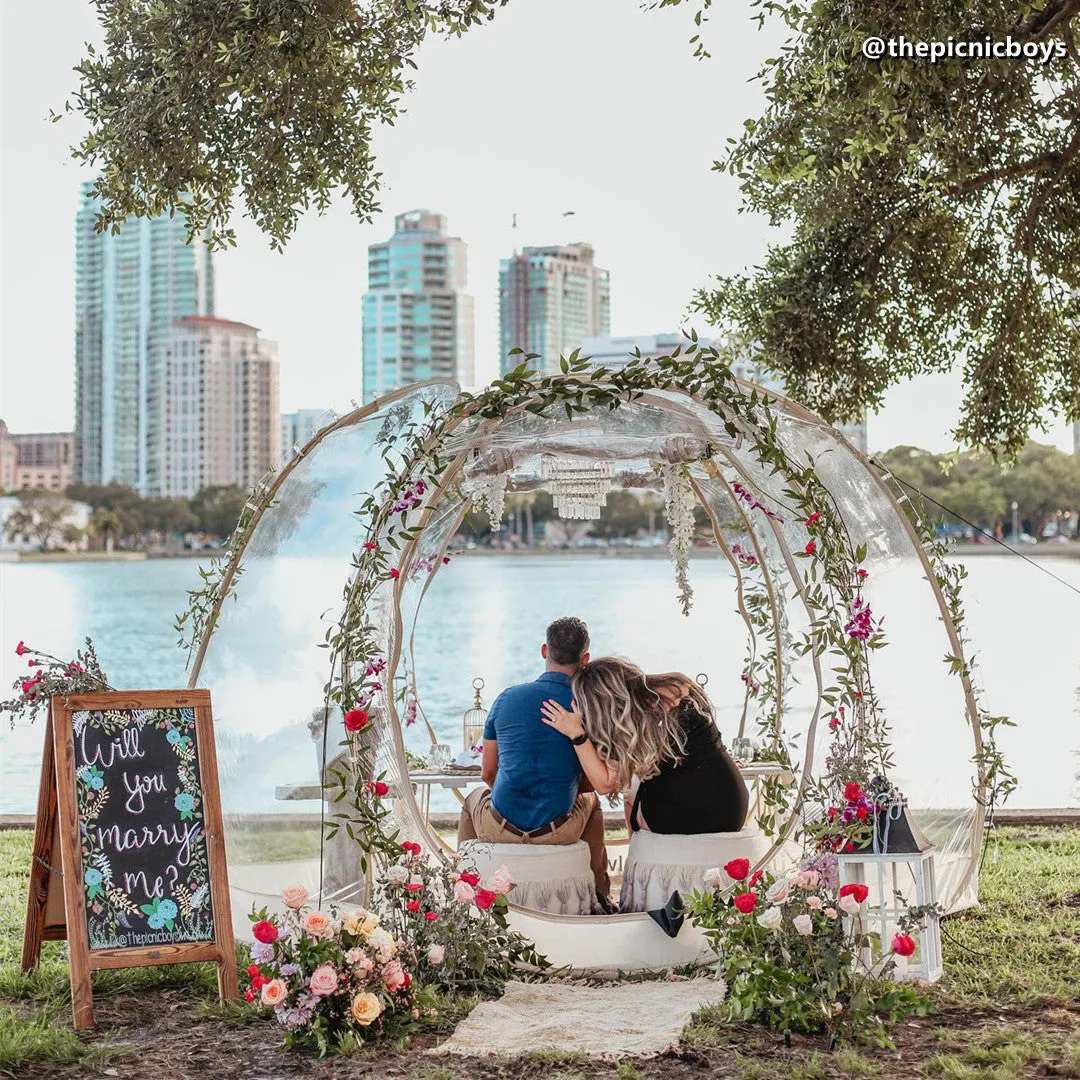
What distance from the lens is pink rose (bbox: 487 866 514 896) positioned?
496 centimetres

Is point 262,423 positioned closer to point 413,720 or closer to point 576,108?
point 576,108

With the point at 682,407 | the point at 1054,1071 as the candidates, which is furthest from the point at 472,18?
the point at 1054,1071

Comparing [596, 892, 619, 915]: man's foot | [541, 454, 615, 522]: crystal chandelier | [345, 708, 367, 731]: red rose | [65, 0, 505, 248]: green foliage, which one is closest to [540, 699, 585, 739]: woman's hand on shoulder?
[596, 892, 619, 915]: man's foot

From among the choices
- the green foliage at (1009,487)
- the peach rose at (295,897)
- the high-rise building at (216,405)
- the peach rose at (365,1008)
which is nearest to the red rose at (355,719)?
the peach rose at (295,897)

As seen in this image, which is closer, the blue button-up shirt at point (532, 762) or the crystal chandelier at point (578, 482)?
the blue button-up shirt at point (532, 762)

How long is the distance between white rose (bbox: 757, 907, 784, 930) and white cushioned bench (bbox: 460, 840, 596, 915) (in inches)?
51.3

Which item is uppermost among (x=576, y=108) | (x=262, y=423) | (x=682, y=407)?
(x=576, y=108)

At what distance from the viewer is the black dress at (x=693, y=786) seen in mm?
5531

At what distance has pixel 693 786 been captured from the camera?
5.54 meters

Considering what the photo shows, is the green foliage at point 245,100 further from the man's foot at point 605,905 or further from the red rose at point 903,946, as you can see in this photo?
the red rose at point 903,946

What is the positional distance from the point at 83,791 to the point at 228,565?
1.44m

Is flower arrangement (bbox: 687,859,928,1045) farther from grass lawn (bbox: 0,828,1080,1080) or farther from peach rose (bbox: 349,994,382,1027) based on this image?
peach rose (bbox: 349,994,382,1027)

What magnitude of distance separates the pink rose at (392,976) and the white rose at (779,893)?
4.01 ft

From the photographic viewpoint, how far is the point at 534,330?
8269cm
